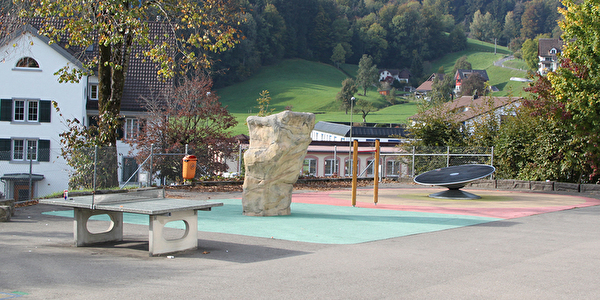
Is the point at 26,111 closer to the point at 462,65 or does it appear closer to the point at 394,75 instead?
the point at 394,75

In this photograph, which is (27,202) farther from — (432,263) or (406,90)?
(406,90)

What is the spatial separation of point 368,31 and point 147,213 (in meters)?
161

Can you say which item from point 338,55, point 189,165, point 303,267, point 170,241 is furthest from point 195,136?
point 338,55

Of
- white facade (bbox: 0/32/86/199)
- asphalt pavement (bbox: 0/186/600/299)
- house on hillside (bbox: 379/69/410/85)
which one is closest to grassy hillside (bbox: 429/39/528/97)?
house on hillside (bbox: 379/69/410/85)

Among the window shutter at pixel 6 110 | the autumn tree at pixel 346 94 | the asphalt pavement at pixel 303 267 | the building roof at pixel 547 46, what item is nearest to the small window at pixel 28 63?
the window shutter at pixel 6 110

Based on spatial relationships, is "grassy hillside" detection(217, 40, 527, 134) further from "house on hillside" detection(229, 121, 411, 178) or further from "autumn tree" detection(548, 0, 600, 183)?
"autumn tree" detection(548, 0, 600, 183)

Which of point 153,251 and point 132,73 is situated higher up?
point 132,73

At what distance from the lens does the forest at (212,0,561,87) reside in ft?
423

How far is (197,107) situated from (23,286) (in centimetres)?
1847

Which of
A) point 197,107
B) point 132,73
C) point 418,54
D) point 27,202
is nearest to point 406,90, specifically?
point 418,54

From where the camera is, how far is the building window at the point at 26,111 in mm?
35812

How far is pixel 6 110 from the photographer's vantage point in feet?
117

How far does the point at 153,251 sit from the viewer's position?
7.20m

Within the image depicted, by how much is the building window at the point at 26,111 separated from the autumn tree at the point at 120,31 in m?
21.3
